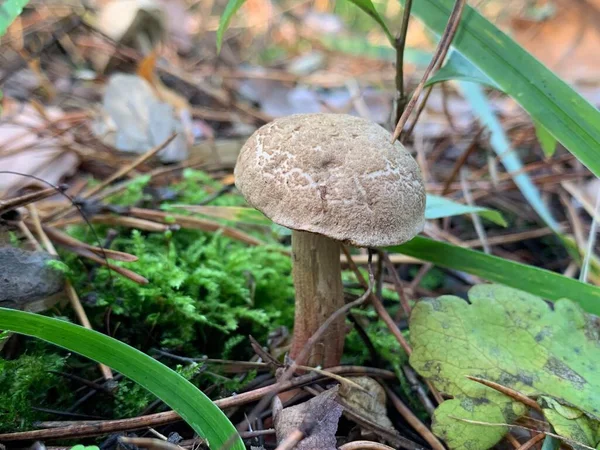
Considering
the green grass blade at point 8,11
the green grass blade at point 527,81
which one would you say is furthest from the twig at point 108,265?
Answer: the green grass blade at point 527,81

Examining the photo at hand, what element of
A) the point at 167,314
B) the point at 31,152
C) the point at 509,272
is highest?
the point at 31,152

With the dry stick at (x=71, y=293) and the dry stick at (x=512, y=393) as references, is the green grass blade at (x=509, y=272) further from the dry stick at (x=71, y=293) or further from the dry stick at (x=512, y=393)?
the dry stick at (x=71, y=293)


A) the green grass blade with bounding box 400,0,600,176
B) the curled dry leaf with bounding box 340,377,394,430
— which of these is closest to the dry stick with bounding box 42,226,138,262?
the curled dry leaf with bounding box 340,377,394,430

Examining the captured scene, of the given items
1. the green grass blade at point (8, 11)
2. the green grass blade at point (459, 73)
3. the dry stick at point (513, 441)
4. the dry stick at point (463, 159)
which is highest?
the dry stick at point (463, 159)

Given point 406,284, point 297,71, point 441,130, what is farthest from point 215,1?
point 406,284

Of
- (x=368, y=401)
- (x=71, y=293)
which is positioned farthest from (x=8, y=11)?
(x=368, y=401)

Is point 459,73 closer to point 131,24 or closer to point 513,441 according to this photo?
point 513,441

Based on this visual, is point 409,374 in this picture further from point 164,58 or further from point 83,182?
point 164,58
